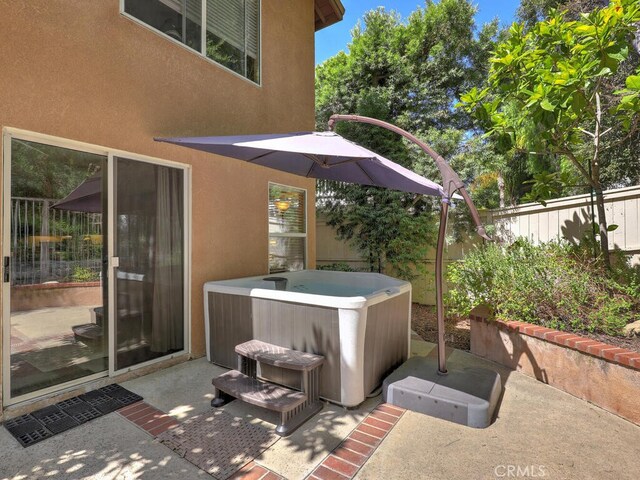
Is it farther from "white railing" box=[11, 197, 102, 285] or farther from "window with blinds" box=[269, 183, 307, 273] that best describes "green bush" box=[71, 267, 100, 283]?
"window with blinds" box=[269, 183, 307, 273]

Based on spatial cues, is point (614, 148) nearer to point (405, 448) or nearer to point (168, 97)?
point (405, 448)

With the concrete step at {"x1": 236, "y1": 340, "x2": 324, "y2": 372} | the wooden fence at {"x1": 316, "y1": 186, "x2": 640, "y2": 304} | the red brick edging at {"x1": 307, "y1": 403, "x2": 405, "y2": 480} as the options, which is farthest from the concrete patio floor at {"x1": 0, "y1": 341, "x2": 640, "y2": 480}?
the wooden fence at {"x1": 316, "y1": 186, "x2": 640, "y2": 304}

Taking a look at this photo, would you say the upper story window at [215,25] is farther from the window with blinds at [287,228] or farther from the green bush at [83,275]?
the green bush at [83,275]

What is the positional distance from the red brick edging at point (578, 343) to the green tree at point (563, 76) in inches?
60.9

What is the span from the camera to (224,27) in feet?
17.2

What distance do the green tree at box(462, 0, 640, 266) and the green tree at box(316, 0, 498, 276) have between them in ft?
12.6

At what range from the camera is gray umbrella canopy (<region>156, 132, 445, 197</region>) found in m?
3.35

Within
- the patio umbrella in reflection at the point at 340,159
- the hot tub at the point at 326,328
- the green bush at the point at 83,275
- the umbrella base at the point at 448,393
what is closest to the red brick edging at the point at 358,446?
the umbrella base at the point at 448,393

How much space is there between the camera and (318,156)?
431 cm

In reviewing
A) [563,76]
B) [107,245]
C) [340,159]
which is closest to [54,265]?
[107,245]

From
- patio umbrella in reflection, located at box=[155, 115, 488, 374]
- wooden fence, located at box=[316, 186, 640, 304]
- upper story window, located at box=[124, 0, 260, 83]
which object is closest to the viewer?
patio umbrella in reflection, located at box=[155, 115, 488, 374]

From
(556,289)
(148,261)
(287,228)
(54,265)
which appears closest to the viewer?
(54,265)

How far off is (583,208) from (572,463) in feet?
13.5

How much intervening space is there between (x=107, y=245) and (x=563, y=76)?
17.2 feet
